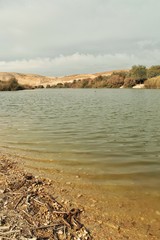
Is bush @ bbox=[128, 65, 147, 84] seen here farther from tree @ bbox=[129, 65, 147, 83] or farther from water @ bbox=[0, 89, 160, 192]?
water @ bbox=[0, 89, 160, 192]

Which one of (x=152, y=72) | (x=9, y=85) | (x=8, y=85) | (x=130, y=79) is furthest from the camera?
(x=152, y=72)

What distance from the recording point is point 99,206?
6.65m

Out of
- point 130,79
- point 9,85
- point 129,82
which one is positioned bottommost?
point 129,82

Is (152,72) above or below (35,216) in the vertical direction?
above

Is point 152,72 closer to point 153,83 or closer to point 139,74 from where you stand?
point 139,74

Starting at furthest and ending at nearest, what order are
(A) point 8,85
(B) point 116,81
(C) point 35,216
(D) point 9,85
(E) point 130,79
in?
(B) point 116,81, (E) point 130,79, (D) point 9,85, (A) point 8,85, (C) point 35,216

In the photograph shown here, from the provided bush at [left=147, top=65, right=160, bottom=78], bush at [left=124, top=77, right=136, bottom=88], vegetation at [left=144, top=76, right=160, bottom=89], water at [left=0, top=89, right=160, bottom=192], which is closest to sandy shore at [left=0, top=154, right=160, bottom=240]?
water at [left=0, top=89, right=160, bottom=192]

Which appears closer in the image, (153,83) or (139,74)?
(153,83)

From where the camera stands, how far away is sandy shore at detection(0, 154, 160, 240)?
216 inches

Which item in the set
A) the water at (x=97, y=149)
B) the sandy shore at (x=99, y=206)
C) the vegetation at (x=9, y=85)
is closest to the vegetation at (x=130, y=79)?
the vegetation at (x=9, y=85)

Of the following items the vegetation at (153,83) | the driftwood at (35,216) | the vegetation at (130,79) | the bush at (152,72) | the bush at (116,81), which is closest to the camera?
the driftwood at (35,216)

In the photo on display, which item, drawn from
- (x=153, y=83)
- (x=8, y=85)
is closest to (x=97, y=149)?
(x=153, y=83)

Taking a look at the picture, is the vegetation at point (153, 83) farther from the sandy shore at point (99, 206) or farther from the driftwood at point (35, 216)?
the driftwood at point (35, 216)

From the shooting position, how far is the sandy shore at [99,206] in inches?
216
